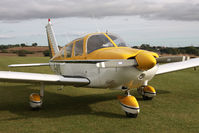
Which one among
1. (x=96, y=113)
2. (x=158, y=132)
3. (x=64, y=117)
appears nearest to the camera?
(x=158, y=132)

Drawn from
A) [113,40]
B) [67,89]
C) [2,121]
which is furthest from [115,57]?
[67,89]

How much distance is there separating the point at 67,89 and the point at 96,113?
432 centimetres

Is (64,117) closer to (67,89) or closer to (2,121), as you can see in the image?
(2,121)

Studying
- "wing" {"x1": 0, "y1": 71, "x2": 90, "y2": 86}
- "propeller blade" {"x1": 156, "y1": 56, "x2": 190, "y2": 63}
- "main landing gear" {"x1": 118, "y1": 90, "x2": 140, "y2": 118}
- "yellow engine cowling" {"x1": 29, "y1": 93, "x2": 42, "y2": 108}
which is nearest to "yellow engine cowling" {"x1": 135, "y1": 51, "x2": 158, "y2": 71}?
"propeller blade" {"x1": 156, "y1": 56, "x2": 190, "y2": 63}

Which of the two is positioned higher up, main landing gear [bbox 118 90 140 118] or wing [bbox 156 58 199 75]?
wing [bbox 156 58 199 75]

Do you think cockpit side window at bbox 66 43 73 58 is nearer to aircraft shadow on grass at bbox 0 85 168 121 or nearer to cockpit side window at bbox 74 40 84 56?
cockpit side window at bbox 74 40 84 56

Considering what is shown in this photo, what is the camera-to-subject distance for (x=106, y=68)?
5.37 meters

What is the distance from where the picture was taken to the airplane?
4.84m

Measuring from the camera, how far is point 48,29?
1114 cm

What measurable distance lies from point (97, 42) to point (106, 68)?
1035 millimetres

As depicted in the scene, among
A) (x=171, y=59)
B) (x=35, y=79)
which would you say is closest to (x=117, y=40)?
(x=171, y=59)

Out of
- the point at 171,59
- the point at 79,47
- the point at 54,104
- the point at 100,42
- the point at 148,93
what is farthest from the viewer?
the point at 148,93

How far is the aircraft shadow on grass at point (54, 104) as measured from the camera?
589 centimetres

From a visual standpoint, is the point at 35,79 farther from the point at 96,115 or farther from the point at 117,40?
the point at 117,40
